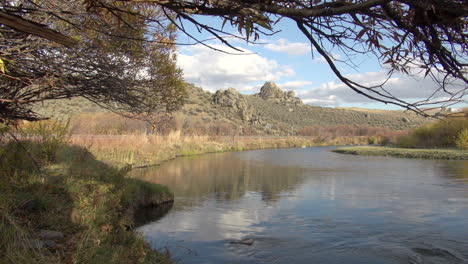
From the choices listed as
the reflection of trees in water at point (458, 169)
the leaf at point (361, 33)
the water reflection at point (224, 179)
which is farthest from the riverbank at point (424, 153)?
the leaf at point (361, 33)

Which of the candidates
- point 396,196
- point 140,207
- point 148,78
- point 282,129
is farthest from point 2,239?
point 282,129

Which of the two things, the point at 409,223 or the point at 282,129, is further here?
the point at 282,129

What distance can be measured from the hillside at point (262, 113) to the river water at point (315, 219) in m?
21.6

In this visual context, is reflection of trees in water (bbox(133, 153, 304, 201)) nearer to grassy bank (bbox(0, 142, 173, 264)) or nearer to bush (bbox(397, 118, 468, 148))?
grassy bank (bbox(0, 142, 173, 264))

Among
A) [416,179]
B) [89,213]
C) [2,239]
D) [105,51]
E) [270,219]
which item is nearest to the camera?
[2,239]

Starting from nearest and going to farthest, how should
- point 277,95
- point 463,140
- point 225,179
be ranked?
point 225,179 → point 463,140 → point 277,95

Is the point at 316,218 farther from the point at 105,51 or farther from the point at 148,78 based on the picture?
the point at 105,51

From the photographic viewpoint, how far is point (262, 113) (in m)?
79.8

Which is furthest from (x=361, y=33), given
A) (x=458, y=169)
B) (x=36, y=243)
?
(x=458, y=169)

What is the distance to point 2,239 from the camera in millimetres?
4430

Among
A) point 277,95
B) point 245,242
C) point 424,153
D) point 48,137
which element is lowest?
point 245,242

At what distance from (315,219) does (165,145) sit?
1893 centimetres

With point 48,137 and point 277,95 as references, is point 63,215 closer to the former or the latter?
point 48,137

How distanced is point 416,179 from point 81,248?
1457cm
